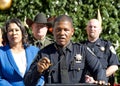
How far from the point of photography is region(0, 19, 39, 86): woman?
4973 millimetres

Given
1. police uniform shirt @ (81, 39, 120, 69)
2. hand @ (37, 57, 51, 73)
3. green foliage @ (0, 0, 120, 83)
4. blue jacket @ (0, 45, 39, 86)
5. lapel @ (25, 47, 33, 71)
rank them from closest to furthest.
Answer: hand @ (37, 57, 51, 73)
blue jacket @ (0, 45, 39, 86)
lapel @ (25, 47, 33, 71)
police uniform shirt @ (81, 39, 120, 69)
green foliage @ (0, 0, 120, 83)

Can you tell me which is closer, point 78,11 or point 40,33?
point 40,33

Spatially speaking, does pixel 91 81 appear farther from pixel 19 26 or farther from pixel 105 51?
pixel 105 51

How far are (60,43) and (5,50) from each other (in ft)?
4.68

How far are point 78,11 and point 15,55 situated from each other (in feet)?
12.5

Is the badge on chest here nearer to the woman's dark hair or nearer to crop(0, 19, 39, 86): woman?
crop(0, 19, 39, 86): woman

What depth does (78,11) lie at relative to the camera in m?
8.80

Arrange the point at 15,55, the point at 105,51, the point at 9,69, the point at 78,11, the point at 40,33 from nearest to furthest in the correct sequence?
the point at 9,69 → the point at 15,55 → the point at 105,51 → the point at 40,33 → the point at 78,11

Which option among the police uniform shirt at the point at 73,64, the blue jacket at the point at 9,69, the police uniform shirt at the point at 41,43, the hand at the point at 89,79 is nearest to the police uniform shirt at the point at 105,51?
the police uniform shirt at the point at 41,43

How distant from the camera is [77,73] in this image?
12.8 ft

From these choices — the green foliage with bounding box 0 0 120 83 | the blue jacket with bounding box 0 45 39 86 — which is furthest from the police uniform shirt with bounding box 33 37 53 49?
the green foliage with bounding box 0 0 120 83

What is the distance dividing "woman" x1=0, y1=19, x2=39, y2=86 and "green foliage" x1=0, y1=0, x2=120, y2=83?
333 centimetres

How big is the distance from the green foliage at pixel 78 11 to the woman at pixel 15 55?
333 cm

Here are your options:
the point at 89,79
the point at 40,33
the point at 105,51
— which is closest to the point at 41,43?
the point at 40,33
